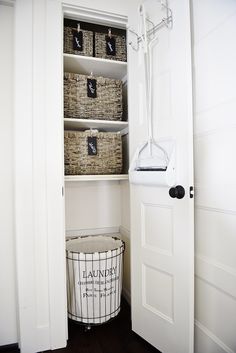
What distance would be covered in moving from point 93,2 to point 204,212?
4.81 ft

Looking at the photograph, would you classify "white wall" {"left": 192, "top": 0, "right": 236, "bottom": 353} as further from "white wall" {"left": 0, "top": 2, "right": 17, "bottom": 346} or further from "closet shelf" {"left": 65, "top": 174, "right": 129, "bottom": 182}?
"white wall" {"left": 0, "top": 2, "right": 17, "bottom": 346}

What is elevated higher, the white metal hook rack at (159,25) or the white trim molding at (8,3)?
the white trim molding at (8,3)

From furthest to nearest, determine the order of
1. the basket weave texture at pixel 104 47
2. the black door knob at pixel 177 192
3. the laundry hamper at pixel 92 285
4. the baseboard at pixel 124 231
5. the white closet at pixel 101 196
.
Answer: the baseboard at pixel 124 231
the white closet at pixel 101 196
the basket weave texture at pixel 104 47
the laundry hamper at pixel 92 285
the black door knob at pixel 177 192

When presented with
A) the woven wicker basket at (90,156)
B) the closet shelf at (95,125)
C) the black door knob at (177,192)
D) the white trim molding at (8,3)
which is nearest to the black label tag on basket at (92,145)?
the woven wicker basket at (90,156)

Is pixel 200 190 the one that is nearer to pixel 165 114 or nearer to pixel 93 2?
pixel 165 114

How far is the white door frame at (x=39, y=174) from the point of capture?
142cm

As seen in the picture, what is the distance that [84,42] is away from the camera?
1.67 m

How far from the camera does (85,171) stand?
5.49 feet

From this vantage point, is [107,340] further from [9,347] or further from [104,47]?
[104,47]

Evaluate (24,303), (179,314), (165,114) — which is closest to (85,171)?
(165,114)

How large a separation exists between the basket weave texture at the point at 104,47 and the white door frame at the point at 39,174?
247 millimetres

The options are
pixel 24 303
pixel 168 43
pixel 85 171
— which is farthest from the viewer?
pixel 85 171

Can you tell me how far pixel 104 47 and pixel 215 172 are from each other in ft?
4.00

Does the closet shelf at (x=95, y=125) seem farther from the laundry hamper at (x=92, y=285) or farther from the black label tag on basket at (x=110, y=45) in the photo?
the laundry hamper at (x=92, y=285)
